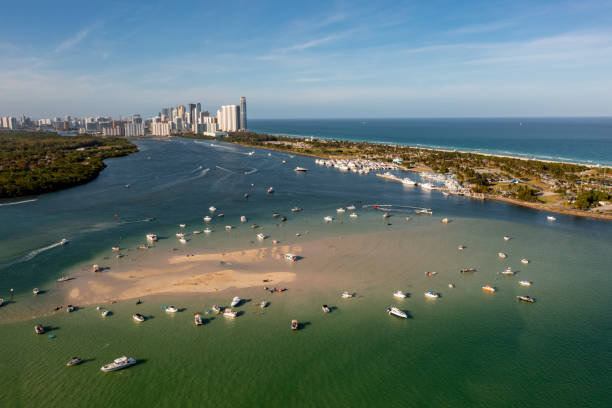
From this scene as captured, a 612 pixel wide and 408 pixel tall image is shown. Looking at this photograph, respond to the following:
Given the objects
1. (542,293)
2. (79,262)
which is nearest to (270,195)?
(79,262)

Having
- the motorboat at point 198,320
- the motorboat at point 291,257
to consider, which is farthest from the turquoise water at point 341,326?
the motorboat at point 291,257

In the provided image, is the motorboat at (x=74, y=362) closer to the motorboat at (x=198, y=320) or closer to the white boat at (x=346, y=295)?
the motorboat at (x=198, y=320)

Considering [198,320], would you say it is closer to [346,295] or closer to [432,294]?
[346,295]

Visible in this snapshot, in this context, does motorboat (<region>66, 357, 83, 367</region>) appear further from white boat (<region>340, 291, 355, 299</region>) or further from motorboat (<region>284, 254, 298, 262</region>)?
motorboat (<region>284, 254, 298, 262</region>)

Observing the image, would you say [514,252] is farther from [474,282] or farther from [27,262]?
[27,262]

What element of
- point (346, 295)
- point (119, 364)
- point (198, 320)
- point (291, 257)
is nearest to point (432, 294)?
point (346, 295)
